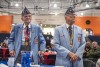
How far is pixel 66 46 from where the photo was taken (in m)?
3.53

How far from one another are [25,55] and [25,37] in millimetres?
1085

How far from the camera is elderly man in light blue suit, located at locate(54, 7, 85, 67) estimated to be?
3449 mm

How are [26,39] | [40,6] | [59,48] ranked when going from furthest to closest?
1. [40,6]
2. [26,39]
3. [59,48]

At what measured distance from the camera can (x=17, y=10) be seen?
2422 cm

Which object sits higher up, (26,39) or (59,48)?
(26,39)

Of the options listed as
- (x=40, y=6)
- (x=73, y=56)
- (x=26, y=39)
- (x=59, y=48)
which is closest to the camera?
(x=73, y=56)

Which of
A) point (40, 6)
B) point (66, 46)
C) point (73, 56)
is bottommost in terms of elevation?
point (73, 56)

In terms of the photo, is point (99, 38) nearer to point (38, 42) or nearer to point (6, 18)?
point (38, 42)

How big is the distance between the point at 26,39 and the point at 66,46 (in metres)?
0.59

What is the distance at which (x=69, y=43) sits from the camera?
11.6ft

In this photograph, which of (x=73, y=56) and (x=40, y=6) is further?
Answer: (x=40, y=6)

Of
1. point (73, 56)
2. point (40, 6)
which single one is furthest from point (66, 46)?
point (40, 6)

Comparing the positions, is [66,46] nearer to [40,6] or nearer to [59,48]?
[59,48]

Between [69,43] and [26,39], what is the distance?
0.63 m
